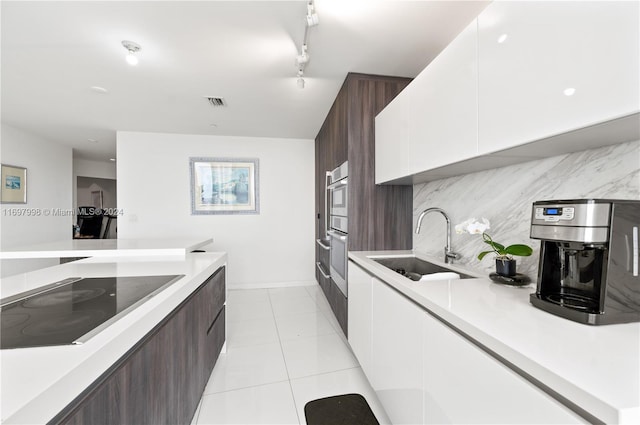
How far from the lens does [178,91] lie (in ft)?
8.93

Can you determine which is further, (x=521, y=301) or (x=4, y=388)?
(x=521, y=301)

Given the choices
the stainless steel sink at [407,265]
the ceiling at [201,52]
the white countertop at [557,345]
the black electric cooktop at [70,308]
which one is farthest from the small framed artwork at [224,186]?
the white countertop at [557,345]

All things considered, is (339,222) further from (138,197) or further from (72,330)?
(138,197)

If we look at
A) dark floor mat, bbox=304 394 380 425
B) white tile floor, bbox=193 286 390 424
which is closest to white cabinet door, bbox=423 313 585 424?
dark floor mat, bbox=304 394 380 425

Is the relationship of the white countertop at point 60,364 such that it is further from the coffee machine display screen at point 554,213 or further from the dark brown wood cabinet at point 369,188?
the dark brown wood cabinet at point 369,188

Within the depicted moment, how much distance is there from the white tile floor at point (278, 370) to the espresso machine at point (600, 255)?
124 centimetres

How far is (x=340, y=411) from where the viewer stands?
1581mm

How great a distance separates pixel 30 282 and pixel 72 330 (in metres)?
0.91

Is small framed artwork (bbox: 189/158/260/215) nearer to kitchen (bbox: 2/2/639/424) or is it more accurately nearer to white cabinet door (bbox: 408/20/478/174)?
kitchen (bbox: 2/2/639/424)

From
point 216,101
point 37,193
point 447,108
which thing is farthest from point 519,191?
point 37,193

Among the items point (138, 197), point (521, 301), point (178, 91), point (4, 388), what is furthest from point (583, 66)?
point (138, 197)

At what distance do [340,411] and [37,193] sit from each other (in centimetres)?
557

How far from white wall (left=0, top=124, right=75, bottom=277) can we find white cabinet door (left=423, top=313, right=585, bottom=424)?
5.39 metres

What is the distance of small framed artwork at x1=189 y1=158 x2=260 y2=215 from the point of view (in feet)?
13.8
